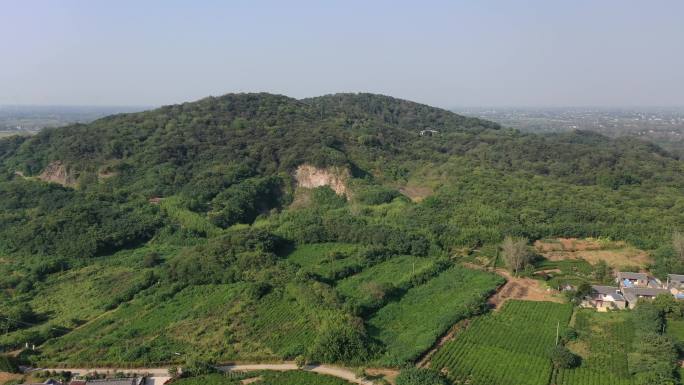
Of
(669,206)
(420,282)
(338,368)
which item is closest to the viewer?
(338,368)

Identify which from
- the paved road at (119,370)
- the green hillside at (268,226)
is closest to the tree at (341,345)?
the green hillside at (268,226)

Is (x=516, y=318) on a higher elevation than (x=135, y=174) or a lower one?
lower

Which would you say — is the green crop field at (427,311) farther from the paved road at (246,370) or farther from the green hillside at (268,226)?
the paved road at (246,370)

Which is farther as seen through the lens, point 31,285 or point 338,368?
point 31,285

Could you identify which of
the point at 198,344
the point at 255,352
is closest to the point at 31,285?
the point at 198,344

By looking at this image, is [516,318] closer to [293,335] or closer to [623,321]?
[623,321]

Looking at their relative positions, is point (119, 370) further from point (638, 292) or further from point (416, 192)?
point (416, 192)
